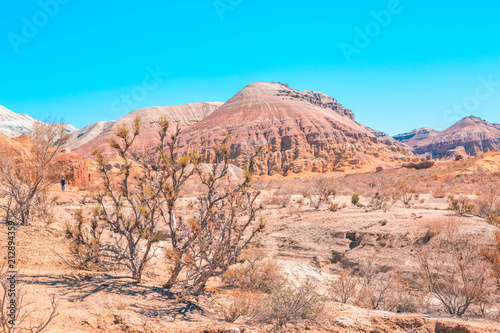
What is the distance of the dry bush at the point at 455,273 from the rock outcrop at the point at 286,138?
49693 mm

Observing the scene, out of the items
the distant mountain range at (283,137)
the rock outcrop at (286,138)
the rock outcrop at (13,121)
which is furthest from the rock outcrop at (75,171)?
the rock outcrop at (13,121)

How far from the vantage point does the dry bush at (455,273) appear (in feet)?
18.3

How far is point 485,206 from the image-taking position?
12.0 meters

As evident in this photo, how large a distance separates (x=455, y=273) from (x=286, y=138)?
68045 mm

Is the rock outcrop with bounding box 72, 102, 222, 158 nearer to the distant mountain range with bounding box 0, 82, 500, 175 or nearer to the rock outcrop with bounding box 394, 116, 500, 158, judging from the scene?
the distant mountain range with bounding box 0, 82, 500, 175

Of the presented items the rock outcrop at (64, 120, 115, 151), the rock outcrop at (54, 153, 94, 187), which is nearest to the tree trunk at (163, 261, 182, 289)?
the rock outcrop at (54, 153, 94, 187)

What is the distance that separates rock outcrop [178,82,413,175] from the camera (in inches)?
2660

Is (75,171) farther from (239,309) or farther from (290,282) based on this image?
(239,309)

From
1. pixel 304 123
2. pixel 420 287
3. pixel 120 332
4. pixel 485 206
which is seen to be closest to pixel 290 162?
pixel 304 123

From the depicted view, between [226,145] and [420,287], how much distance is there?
652cm

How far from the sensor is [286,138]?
7388 cm

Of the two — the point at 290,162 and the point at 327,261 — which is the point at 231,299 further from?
the point at 290,162

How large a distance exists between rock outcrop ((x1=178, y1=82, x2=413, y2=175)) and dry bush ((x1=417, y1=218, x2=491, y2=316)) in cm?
4969

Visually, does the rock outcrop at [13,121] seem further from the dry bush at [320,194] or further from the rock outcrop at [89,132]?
the dry bush at [320,194]
